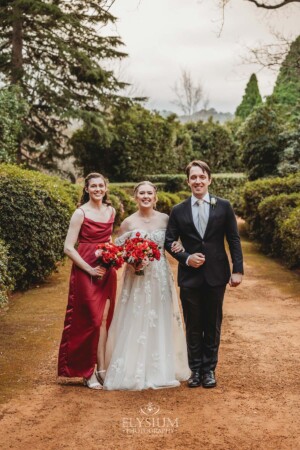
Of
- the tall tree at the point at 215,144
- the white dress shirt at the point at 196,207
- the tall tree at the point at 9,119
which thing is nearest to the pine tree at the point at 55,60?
the tall tree at the point at 9,119

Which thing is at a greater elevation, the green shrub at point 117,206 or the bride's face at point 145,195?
the bride's face at point 145,195

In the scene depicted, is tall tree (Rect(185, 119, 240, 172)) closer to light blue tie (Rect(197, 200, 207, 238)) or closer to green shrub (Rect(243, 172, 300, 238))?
green shrub (Rect(243, 172, 300, 238))

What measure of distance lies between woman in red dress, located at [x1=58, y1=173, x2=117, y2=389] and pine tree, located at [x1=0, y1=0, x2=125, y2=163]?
16806 millimetres

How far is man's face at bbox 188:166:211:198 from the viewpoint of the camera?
5074 mm

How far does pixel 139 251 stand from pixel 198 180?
87 centimetres

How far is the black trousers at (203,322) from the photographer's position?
5117 millimetres

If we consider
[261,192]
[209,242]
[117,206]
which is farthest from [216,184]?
[209,242]

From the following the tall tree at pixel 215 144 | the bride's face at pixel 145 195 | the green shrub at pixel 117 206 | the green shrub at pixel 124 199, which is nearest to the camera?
the bride's face at pixel 145 195

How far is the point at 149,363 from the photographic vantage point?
5.11 m

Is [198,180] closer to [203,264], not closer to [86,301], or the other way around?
[203,264]

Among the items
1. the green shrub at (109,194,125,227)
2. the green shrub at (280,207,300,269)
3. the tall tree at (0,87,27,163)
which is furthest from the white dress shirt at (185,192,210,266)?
the tall tree at (0,87,27,163)

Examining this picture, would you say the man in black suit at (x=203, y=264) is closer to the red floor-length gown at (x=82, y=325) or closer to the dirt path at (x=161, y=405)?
the dirt path at (x=161, y=405)

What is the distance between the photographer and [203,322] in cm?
521

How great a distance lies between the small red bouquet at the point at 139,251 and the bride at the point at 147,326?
0.20 meters
